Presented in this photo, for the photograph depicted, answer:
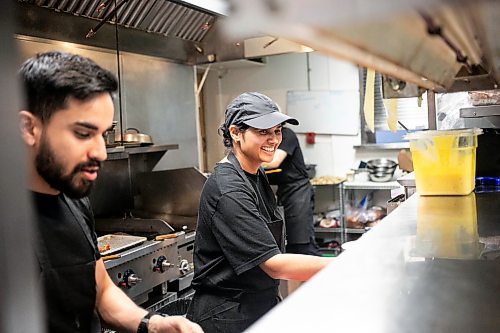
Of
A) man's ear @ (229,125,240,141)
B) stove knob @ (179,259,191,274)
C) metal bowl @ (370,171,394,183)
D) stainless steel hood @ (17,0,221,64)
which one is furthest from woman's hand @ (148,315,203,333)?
metal bowl @ (370,171,394,183)

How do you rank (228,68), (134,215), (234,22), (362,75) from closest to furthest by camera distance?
(234,22) → (134,215) → (362,75) → (228,68)

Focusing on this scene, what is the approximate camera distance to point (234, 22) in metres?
0.56

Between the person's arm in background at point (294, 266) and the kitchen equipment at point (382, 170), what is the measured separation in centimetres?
346

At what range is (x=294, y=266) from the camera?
5.87ft

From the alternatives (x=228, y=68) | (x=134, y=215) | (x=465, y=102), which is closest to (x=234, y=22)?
(x=465, y=102)

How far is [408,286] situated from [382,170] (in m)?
4.16

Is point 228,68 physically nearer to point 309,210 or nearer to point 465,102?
point 309,210

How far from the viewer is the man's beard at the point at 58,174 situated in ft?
3.88

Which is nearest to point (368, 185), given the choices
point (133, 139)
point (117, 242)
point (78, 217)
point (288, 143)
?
point (288, 143)

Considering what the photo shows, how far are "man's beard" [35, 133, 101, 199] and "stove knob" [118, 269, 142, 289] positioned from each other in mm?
1621

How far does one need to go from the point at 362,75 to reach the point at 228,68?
59.5 inches

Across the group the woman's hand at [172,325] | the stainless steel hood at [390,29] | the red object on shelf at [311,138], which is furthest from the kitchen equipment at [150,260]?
the red object on shelf at [311,138]

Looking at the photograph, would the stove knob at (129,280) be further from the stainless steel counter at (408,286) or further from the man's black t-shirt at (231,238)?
the stainless steel counter at (408,286)

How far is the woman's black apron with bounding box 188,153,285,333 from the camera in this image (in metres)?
1.94
